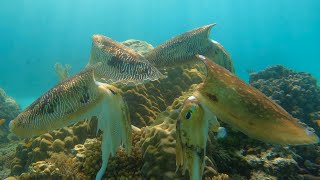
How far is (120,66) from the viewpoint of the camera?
4680 millimetres

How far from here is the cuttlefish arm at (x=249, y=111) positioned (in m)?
2.11

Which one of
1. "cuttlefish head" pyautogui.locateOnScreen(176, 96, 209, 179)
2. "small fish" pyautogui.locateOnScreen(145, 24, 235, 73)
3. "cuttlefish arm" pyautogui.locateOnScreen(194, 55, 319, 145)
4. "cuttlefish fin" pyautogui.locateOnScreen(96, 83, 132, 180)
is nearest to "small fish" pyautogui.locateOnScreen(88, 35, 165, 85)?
"cuttlefish fin" pyautogui.locateOnScreen(96, 83, 132, 180)

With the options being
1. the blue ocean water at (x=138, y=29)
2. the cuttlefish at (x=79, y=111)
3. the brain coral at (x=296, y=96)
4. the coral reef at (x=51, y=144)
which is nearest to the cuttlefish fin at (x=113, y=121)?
the cuttlefish at (x=79, y=111)

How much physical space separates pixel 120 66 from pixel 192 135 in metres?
2.53

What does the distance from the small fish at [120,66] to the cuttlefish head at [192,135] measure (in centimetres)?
191

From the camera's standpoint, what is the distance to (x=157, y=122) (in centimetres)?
522

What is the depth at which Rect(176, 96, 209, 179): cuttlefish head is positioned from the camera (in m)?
2.42

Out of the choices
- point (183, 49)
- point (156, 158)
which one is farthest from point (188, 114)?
point (183, 49)

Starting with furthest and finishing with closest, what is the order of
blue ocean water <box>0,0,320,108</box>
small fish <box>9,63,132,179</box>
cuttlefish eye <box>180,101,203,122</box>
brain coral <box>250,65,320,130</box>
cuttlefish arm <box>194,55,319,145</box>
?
1. blue ocean water <box>0,0,320,108</box>
2. brain coral <box>250,65,320,130</box>
3. small fish <box>9,63,132,179</box>
4. cuttlefish eye <box>180,101,203,122</box>
5. cuttlefish arm <box>194,55,319,145</box>

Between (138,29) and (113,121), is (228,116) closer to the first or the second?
(113,121)

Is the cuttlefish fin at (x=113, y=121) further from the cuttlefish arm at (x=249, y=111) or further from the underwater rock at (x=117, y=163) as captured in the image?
the cuttlefish arm at (x=249, y=111)

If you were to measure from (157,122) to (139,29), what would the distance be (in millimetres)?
118528

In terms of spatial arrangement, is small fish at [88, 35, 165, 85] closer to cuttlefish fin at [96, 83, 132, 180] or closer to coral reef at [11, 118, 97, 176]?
cuttlefish fin at [96, 83, 132, 180]

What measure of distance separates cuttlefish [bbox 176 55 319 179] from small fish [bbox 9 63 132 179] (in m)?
1.28
